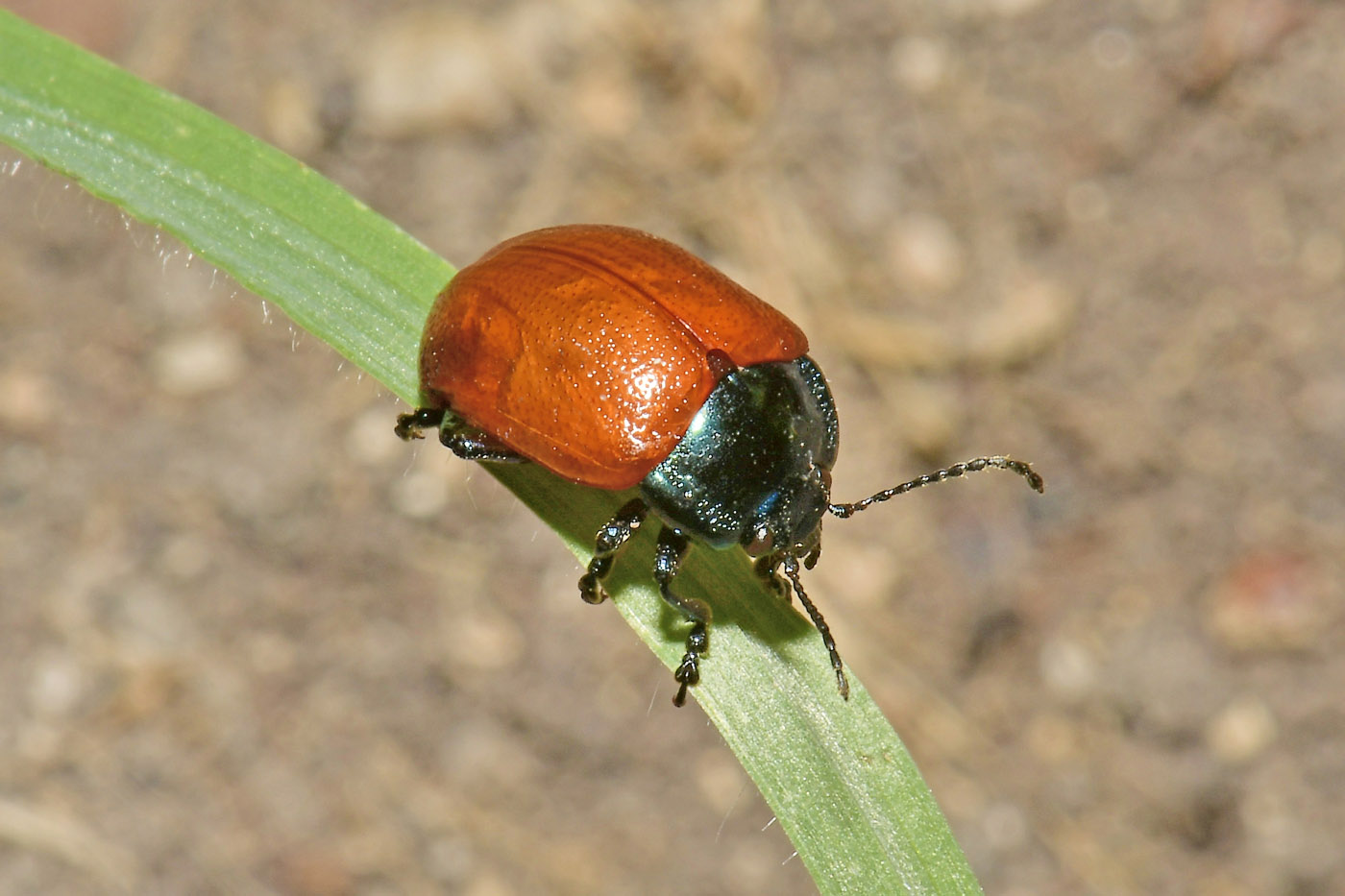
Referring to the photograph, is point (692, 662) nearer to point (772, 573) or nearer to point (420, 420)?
point (772, 573)

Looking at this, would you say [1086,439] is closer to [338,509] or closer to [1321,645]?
[1321,645]

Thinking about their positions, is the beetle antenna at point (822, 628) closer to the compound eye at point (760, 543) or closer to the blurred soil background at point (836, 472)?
the compound eye at point (760, 543)

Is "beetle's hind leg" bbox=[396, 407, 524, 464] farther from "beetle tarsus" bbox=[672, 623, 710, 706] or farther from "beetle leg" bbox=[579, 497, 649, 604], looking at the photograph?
"beetle tarsus" bbox=[672, 623, 710, 706]

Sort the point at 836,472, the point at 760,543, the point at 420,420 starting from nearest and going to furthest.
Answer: the point at 760,543, the point at 420,420, the point at 836,472

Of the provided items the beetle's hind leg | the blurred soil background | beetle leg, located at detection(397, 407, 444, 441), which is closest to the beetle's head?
the beetle's hind leg

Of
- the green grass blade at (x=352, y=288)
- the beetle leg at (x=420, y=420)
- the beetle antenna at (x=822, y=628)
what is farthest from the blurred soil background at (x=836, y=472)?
the green grass blade at (x=352, y=288)

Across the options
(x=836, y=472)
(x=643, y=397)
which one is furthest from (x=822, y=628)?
(x=836, y=472)

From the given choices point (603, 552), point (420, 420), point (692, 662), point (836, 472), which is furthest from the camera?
point (836, 472)
